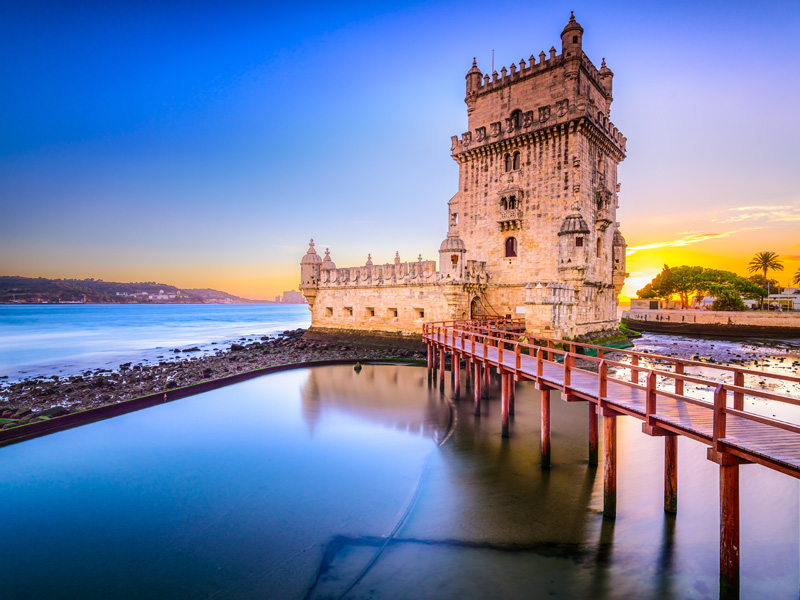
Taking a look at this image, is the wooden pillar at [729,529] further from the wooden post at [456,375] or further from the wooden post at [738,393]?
the wooden post at [456,375]

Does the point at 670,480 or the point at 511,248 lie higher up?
the point at 511,248

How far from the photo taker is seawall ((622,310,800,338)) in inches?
1368

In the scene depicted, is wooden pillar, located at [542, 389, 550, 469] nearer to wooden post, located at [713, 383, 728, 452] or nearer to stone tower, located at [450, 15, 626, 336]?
wooden post, located at [713, 383, 728, 452]

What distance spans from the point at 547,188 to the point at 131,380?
23693 millimetres

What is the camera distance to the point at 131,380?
62.3ft

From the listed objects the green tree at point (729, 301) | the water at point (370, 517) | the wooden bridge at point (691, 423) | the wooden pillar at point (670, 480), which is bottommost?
the water at point (370, 517)

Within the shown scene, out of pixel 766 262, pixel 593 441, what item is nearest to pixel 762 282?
pixel 766 262

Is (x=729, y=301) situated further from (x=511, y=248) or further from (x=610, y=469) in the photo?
(x=610, y=469)

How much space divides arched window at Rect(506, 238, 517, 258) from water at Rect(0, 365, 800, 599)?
1251 centimetres

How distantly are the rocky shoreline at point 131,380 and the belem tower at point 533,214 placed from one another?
4611 mm

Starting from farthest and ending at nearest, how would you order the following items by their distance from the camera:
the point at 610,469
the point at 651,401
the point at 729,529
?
the point at 610,469, the point at 651,401, the point at 729,529

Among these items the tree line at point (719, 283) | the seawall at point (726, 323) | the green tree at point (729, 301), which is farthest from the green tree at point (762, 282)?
the seawall at point (726, 323)

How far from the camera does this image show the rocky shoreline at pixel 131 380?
13930 mm

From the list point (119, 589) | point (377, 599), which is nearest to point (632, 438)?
point (377, 599)
